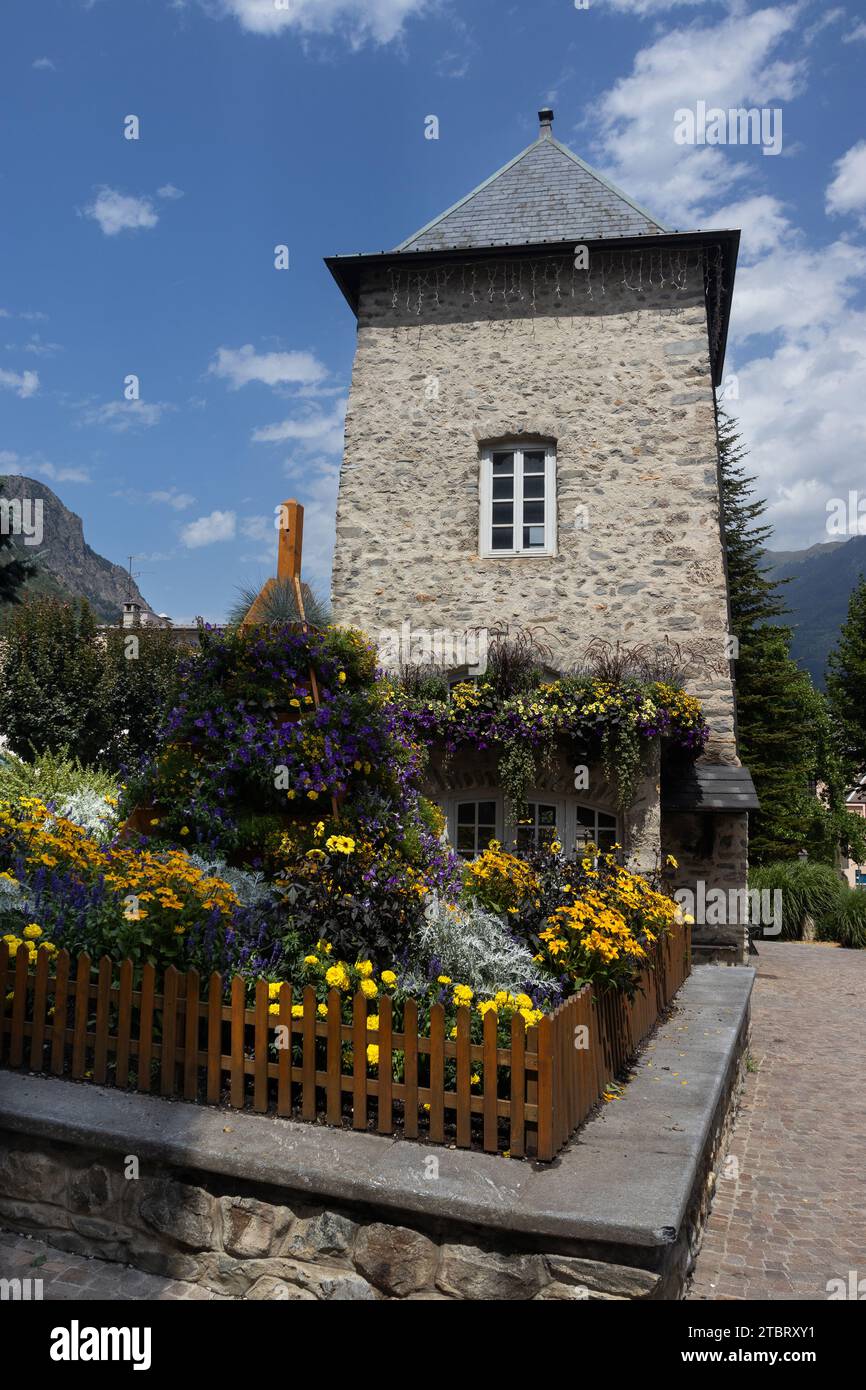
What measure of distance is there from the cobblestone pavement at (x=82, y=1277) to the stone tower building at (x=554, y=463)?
7.35 meters

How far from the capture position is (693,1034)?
6.29m

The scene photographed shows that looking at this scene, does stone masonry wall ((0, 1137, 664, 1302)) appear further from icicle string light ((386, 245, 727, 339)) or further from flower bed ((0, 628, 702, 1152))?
icicle string light ((386, 245, 727, 339))

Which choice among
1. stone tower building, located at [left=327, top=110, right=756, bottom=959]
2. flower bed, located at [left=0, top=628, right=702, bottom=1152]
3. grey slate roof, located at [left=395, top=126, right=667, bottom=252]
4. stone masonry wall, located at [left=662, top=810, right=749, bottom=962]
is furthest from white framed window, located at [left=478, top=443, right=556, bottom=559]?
flower bed, located at [left=0, top=628, right=702, bottom=1152]

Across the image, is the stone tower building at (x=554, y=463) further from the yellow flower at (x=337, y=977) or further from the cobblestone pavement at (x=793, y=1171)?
the yellow flower at (x=337, y=977)

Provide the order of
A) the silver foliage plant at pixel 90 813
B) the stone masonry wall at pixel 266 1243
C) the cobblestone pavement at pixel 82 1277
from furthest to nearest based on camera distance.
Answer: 1. the silver foliage plant at pixel 90 813
2. the cobblestone pavement at pixel 82 1277
3. the stone masonry wall at pixel 266 1243

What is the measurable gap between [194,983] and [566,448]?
903 centimetres

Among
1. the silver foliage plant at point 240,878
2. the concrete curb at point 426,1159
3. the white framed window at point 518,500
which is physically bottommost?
the concrete curb at point 426,1159

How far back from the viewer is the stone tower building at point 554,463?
11.2m

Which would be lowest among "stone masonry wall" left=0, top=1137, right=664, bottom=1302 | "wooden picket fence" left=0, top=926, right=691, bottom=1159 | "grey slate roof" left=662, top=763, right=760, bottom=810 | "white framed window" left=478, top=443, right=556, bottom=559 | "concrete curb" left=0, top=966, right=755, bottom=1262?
"stone masonry wall" left=0, top=1137, right=664, bottom=1302

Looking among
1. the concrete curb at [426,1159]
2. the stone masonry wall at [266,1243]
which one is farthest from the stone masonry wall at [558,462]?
the stone masonry wall at [266,1243]

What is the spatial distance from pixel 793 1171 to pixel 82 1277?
3.90 metres

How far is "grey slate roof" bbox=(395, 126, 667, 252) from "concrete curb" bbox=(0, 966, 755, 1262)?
35.2ft

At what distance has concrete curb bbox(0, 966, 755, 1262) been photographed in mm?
3193
